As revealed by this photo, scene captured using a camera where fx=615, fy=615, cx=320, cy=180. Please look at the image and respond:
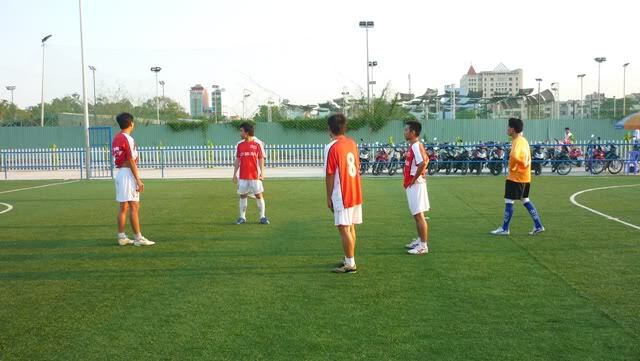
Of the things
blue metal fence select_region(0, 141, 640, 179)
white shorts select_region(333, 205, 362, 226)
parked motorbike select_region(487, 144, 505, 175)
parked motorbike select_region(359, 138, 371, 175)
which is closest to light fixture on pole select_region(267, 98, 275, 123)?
blue metal fence select_region(0, 141, 640, 179)

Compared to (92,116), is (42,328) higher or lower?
lower

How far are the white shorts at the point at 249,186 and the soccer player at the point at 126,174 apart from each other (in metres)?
2.30

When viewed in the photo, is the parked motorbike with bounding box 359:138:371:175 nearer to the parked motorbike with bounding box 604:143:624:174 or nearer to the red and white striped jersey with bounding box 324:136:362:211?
the parked motorbike with bounding box 604:143:624:174

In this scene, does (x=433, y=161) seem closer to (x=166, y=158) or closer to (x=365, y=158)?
(x=365, y=158)

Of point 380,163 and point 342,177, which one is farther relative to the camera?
point 380,163

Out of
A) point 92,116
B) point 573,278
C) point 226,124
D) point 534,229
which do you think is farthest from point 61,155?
point 573,278

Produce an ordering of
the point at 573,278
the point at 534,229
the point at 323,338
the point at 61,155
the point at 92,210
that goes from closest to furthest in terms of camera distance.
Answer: the point at 323,338
the point at 573,278
the point at 534,229
the point at 92,210
the point at 61,155

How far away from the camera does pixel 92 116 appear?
42.8 m

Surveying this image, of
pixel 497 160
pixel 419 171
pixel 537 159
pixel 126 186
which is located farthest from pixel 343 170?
pixel 537 159

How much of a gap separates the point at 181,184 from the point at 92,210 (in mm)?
6931

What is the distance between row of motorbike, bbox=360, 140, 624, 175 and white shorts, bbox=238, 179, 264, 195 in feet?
42.2

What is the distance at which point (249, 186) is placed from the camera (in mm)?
11125

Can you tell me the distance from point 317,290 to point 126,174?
4.06m

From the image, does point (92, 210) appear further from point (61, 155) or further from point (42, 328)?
point (61, 155)
